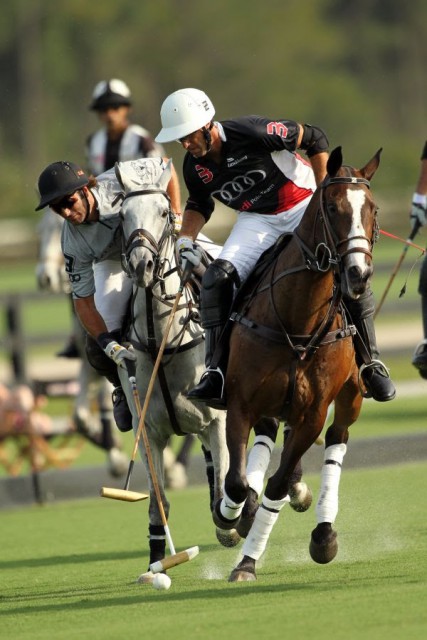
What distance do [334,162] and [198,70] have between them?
149 feet

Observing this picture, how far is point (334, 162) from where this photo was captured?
6289 mm

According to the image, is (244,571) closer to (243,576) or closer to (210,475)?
(243,576)

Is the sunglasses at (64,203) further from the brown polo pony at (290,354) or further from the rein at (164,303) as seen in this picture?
the brown polo pony at (290,354)

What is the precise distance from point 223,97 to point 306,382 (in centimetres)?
4428

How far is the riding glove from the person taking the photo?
291 inches

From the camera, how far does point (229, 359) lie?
270 inches

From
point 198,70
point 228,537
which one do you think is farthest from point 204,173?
point 198,70

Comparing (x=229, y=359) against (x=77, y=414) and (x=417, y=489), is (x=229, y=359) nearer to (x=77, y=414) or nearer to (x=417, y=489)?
(x=417, y=489)

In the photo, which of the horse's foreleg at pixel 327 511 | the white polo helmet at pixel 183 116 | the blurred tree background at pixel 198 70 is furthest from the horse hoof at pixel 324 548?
the blurred tree background at pixel 198 70

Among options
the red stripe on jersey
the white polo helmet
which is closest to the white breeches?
the red stripe on jersey

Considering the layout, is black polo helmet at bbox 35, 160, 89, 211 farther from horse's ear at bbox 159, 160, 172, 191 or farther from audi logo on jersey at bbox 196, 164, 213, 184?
audi logo on jersey at bbox 196, 164, 213, 184

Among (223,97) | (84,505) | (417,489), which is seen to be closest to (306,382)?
(417,489)

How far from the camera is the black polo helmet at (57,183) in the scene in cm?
738

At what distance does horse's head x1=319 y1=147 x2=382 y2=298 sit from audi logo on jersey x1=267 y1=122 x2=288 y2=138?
2.49 ft
